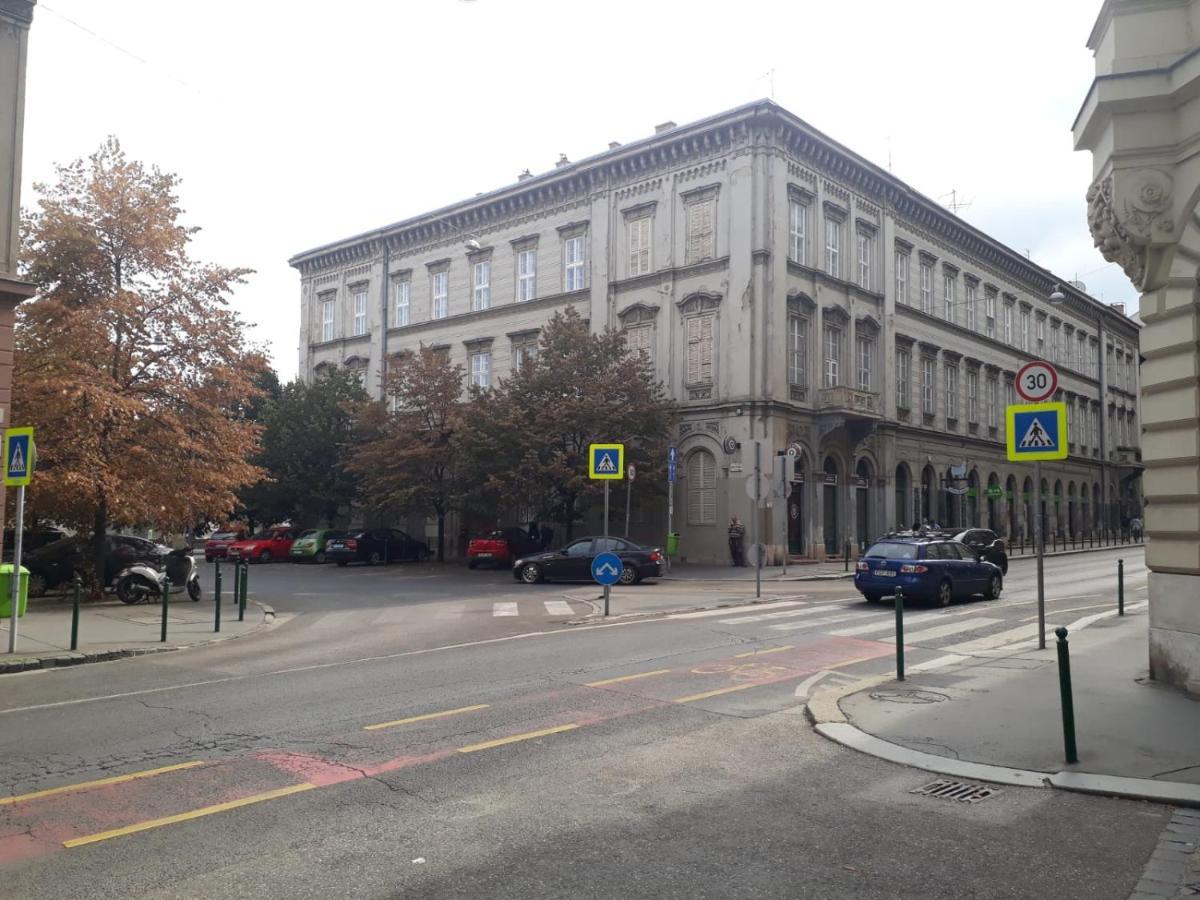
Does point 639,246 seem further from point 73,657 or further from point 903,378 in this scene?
point 73,657

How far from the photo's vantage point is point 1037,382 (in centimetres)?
1156

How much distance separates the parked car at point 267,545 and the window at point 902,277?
28190 millimetres

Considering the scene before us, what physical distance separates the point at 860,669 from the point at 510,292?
106 feet

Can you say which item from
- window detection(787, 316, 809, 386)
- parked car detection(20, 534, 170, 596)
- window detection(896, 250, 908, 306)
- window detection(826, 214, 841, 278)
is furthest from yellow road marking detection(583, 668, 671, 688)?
window detection(896, 250, 908, 306)

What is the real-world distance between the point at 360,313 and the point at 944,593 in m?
37.4

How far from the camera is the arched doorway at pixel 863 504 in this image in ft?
123

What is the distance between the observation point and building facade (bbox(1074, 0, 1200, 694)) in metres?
8.80

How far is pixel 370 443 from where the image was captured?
3612cm

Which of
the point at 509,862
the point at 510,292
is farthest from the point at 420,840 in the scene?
the point at 510,292

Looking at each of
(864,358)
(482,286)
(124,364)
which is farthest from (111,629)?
(864,358)

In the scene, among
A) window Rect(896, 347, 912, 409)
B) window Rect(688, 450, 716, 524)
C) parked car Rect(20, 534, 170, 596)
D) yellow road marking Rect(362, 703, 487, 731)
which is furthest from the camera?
window Rect(896, 347, 912, 409)

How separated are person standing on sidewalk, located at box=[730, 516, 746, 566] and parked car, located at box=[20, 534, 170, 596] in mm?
18035

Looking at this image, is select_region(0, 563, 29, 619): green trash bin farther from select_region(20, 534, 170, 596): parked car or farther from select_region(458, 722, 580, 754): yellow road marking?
select_region(458, 722, 580, 754): yellow road marking

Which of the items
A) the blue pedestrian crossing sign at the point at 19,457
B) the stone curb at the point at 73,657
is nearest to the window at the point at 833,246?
the stone curb at the point at 73,657
